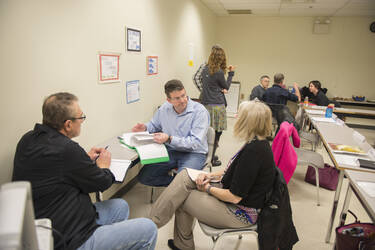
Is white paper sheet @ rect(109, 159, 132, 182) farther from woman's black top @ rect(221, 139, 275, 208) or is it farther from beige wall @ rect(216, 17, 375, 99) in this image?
beige wall @ rect(216, 17, 375, 99)

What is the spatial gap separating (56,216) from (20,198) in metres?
0.73

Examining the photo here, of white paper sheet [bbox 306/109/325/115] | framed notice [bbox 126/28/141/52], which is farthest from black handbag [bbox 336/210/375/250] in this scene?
white paper sheet [bbox 306/109/325/115]

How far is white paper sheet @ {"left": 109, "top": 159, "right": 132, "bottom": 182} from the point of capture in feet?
5.33

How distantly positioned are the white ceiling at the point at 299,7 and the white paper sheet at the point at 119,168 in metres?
4.41

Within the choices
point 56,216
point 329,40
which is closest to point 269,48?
point 329,40

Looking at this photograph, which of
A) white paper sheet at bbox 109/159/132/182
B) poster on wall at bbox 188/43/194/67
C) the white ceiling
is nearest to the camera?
white paper sheet at bbox 109/159/132/182

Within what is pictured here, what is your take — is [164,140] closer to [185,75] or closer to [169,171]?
[169,171]

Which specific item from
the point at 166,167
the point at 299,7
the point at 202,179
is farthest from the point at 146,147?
the point at 299,7

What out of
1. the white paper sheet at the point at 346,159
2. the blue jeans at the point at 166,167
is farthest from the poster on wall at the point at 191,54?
the white paper sheet at the point at 346,159

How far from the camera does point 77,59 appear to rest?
185 cm

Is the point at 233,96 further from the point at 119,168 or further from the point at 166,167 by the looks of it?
the point at 119,168

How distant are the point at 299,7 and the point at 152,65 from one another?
400 cm

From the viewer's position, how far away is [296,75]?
664 centimetres

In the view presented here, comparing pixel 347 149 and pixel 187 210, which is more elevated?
pixel 347 149
